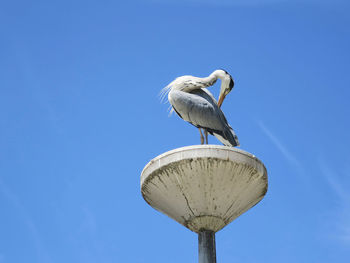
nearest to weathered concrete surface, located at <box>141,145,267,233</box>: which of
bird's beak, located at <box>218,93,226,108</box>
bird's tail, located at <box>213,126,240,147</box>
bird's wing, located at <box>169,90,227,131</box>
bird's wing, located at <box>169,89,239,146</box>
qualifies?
bird's tail, located at <box>213,126,240,147</box>

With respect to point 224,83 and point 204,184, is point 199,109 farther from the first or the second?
point 204,184

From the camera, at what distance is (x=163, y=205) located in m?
16.5

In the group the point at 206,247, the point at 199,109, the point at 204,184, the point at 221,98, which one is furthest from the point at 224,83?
the point at 206,247

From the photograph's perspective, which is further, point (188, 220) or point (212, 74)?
point (212, 74)

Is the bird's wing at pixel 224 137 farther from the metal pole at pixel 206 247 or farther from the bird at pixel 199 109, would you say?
the metal pole at pixel 206 247

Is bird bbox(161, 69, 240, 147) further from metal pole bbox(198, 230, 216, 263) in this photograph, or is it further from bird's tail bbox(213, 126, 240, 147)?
metal pole bbox(198, 230, 216, 263)

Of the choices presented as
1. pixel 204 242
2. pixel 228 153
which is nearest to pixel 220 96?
pixel 228 153

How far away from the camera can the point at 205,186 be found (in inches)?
613

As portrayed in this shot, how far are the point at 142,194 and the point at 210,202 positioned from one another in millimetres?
1920

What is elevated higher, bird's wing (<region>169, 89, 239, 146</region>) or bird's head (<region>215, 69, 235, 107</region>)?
bird's head (<region>215, 69, 235, 107</region>)

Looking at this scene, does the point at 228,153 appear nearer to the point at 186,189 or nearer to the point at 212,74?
the point at 186,189

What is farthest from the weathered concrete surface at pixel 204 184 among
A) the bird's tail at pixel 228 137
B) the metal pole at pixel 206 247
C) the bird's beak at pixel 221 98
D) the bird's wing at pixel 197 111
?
the bird's beak at pixel 221 98

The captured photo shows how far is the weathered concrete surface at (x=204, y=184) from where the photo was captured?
15.3 meters

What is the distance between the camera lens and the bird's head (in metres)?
18.2
